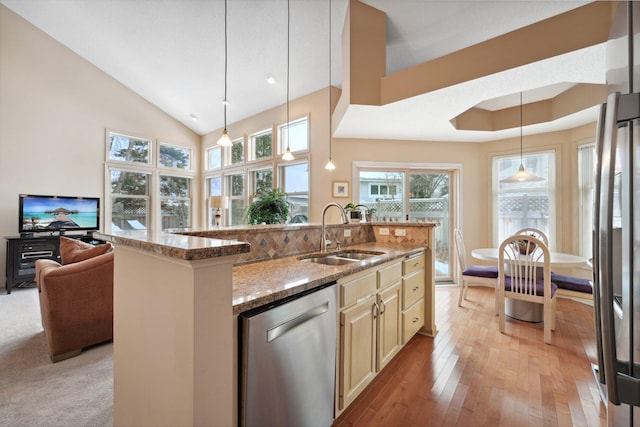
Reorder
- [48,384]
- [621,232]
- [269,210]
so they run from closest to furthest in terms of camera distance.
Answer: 1. [621,232]
2. [48,384]
3. [269,210]

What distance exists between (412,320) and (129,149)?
6492mm

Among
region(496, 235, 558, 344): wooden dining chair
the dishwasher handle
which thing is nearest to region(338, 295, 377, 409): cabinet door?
the dishwasher handle

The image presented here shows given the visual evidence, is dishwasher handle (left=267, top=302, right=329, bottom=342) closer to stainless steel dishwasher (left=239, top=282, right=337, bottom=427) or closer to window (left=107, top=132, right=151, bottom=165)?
stainless steel dishwasher (left=239, top=282, right=337, bottom=427)

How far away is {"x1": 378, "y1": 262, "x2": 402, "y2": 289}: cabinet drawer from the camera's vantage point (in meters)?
2.00

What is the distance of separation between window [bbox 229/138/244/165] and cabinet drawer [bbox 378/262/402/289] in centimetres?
506

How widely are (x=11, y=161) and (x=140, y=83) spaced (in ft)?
8.26

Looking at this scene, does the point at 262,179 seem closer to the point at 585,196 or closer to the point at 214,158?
the point at 214,158

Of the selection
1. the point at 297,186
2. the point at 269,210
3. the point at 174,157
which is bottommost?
the point at 269,210

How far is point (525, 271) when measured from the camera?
283 centimetres

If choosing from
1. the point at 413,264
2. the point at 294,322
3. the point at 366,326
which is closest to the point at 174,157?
the point at 413,264

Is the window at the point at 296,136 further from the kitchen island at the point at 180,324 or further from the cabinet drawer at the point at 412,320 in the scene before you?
the kitchen island at the point at 180,324

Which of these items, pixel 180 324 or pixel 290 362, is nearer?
pixel 180 324

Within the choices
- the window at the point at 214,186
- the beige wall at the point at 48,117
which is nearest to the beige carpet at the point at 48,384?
the beige wall at the point at 48,117

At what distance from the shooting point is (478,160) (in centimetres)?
483
